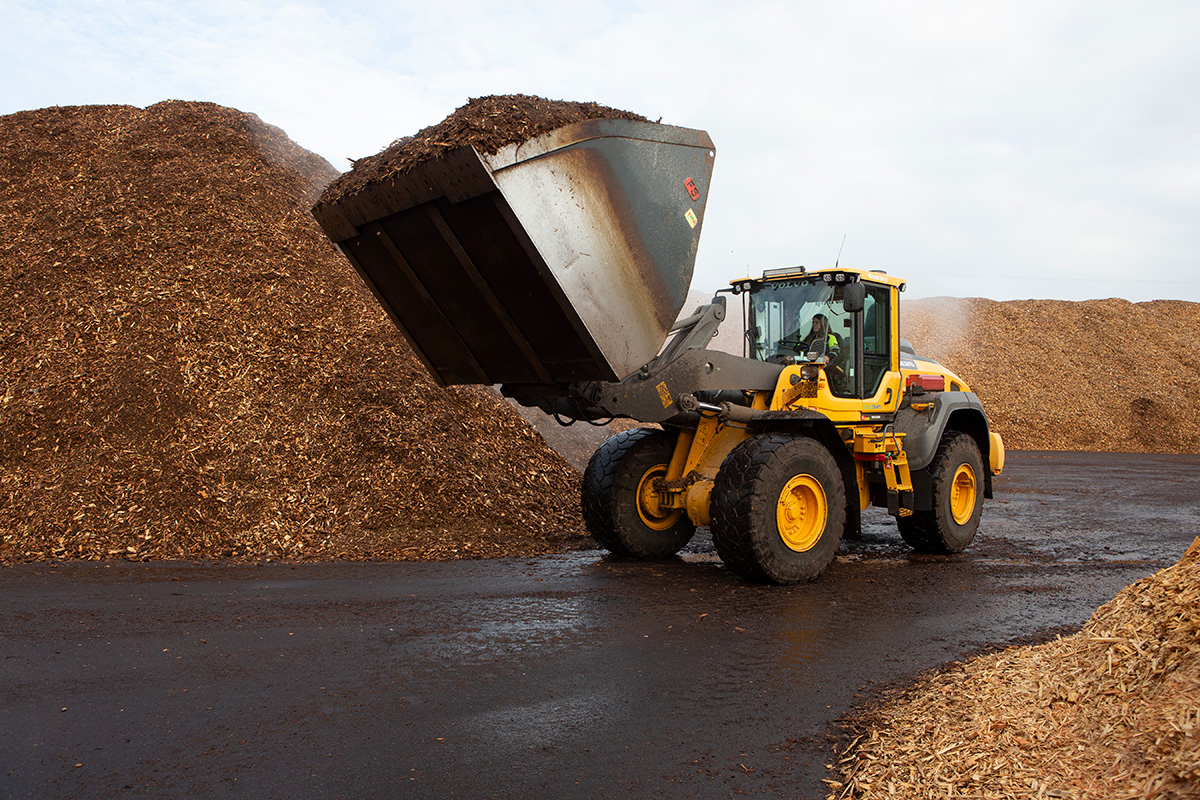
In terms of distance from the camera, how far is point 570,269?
5602mm

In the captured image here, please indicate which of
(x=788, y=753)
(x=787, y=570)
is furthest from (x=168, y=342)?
(x=788, y=753)

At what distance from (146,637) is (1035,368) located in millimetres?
32617

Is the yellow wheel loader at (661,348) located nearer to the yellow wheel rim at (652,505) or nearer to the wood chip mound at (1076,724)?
the yellow wheel rim at (652,505)

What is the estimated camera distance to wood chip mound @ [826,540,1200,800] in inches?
106

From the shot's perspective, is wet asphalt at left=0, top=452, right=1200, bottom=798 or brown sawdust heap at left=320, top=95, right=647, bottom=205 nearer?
wet asphalt at left=0, top=452, right=1200, bottom=798

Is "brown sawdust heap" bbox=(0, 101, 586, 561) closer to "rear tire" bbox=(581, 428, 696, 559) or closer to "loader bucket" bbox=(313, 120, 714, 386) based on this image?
"rear tire" bbox=(581, 428, 696, 559)

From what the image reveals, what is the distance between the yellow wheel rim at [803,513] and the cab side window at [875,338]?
1510 mm

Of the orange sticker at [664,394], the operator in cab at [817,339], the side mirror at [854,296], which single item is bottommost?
the orange sticker at [664,394]

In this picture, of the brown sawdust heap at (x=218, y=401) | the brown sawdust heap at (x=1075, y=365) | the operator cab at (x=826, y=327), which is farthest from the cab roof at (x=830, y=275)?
the brown sawdust heap at (x=1075, y=365)

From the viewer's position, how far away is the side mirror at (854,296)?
7223 mm

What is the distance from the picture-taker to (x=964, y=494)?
9.03 m

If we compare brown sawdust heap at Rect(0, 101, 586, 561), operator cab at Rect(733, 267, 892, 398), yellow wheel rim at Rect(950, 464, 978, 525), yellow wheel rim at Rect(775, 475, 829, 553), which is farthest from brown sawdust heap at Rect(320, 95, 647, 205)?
yellow wheel rim at Rect(950, 464, 978, 525)

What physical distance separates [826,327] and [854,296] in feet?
2.16

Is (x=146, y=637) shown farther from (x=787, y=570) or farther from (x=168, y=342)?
(x=168, y=342)
